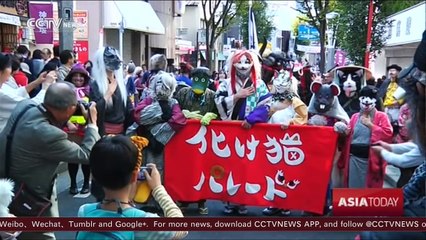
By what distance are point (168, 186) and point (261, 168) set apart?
1069 millimetres

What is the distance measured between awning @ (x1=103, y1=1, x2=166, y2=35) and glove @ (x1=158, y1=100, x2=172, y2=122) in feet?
55.8

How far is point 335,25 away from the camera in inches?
783

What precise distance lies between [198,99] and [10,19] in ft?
30.8

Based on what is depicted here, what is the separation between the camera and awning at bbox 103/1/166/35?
83.9 ft

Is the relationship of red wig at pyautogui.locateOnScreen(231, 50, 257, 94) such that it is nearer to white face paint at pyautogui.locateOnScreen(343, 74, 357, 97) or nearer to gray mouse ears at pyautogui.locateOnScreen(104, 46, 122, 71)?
white face paint at pyautogui.locateOnScreen(343, 74, 357, 97)

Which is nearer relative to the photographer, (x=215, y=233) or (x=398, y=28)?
(x=215, y=233)

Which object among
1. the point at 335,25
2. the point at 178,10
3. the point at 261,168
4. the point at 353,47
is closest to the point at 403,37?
the point at 335,25

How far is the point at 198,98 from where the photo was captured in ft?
21.3

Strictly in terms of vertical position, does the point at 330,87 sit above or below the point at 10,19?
below

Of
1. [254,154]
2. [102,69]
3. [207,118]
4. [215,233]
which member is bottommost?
[215,233]

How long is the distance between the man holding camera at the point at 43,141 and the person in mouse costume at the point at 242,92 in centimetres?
276

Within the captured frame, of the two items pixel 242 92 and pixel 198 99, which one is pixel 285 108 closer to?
pixel 242 92

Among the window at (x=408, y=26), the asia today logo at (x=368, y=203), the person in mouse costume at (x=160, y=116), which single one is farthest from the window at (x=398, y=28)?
the asia today logo at (x=368, y=203)

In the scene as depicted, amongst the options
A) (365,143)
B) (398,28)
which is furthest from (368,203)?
(398,28)
